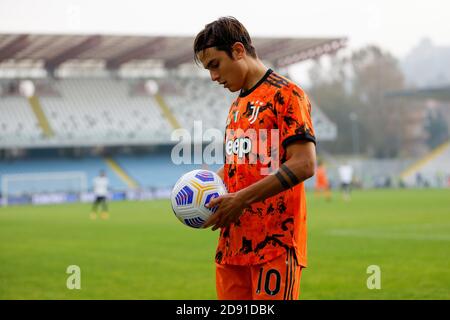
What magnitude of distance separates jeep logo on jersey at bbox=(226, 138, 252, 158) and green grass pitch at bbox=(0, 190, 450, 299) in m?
5.58

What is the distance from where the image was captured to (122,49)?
5744cm

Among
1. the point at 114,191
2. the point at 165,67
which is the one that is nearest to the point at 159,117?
the point at 165,67

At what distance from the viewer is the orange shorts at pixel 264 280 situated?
4590 millimetres

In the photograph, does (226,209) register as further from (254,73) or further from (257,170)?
(254,73)

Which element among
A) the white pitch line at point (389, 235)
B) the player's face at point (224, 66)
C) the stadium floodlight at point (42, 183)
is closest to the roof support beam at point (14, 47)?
the stadium floodlight at point (42, 183)

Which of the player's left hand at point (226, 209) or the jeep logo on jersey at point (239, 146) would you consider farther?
the jeep logo on jersey at point (239, 146)

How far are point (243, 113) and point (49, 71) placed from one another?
57.5 meters

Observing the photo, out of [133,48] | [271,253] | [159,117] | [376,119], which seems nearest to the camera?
[271,253]

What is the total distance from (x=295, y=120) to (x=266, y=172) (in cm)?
35

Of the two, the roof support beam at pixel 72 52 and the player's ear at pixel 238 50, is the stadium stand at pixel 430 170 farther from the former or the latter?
the player's ear at pixel 238 50

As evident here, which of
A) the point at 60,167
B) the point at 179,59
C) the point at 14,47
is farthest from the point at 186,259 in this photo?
the point at 179,59

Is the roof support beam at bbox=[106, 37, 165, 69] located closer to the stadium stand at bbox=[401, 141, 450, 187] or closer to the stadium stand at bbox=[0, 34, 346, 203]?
the stadium stand at bbox=[0, 34, 346, 203]
